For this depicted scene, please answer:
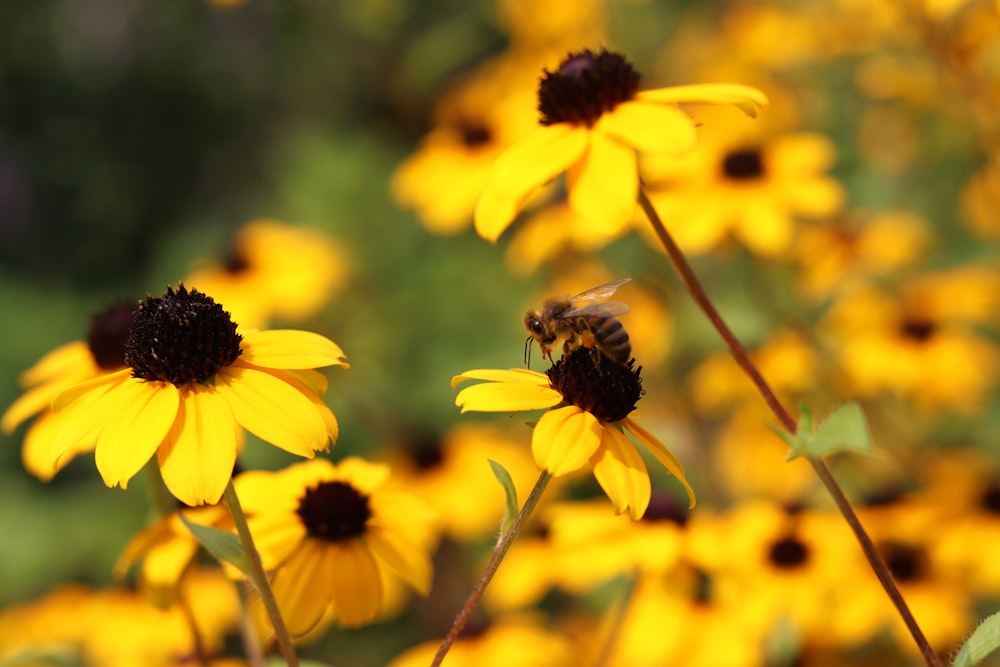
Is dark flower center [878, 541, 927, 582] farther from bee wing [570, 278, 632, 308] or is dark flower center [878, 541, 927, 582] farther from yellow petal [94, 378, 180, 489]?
yellow petal [94, 378, 180, 489]

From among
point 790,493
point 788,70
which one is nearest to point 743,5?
point 788,70

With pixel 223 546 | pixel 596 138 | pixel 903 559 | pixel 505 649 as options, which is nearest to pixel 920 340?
pixel 903 559

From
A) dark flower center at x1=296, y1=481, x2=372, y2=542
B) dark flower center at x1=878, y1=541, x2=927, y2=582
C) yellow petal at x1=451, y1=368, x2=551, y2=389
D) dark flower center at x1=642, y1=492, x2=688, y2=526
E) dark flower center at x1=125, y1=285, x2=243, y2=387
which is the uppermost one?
dark flower center at x1=125, y1=285, x2=243, y2=387

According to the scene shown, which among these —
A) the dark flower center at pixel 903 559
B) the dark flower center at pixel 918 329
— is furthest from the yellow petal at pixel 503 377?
the dark flower center at pixel 918 329

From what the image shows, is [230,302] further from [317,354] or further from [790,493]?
[317,354]

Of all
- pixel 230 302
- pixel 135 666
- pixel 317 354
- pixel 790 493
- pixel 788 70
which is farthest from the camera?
pixel 788 70

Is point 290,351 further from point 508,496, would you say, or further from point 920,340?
point 920,340

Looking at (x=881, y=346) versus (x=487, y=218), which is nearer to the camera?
(x=487, y=218)

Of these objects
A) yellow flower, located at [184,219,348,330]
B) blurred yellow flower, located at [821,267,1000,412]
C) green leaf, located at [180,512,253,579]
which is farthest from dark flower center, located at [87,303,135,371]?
blurred yellow flower, located at [821,267,1000,412]
